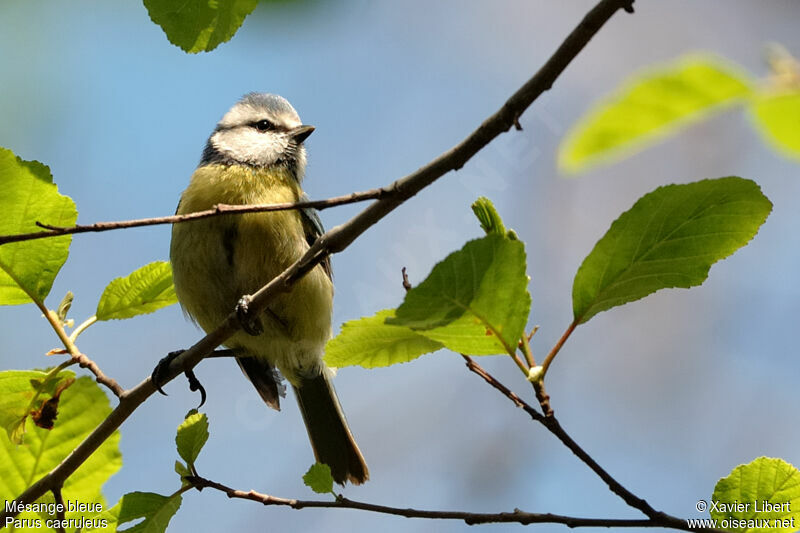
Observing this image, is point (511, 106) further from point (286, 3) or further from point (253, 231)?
point (253, 231)

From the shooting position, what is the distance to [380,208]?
1.88m

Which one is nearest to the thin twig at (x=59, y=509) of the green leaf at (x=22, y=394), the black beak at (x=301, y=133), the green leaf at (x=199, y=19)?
the green leaf at (x=22, y=394)

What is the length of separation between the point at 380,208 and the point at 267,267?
190 centimetres

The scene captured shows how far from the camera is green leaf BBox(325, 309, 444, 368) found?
1.79 meters

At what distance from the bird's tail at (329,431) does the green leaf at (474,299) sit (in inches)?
105

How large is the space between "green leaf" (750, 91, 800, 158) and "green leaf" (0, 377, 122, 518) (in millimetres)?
2282

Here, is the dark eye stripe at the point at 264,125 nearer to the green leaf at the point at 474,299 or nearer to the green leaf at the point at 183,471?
the green leaf at the point at 183,471

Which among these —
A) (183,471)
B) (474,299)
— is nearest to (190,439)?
(183,471)

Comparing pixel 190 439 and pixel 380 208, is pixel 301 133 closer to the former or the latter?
pixel 190 439

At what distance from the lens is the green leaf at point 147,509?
2.20 meters

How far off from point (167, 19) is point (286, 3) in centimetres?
64

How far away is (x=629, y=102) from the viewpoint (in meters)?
0.71

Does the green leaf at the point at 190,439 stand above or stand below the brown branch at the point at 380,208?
below

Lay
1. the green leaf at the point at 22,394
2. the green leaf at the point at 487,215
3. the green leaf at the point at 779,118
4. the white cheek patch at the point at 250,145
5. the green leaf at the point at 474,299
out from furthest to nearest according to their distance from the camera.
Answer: the white cheek patch at the point at 250,145
the green leaf at the point at 22,394
the green leaf at the point at 487,215
the green leaf at the point at 474,299
the green leaf at the point at 779,118
